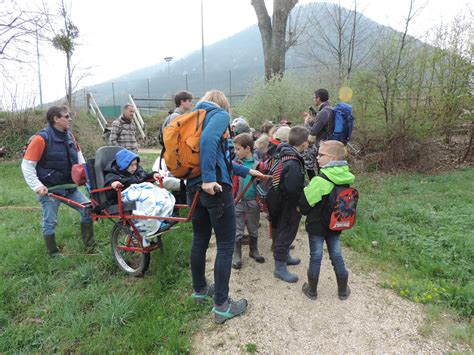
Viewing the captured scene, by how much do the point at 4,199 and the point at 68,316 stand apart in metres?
5.46

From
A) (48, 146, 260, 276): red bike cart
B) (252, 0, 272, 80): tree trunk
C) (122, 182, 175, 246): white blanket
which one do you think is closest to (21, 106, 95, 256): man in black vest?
(48, 146, 260, 276): red bike cart

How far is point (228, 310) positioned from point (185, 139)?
1535 millimetres

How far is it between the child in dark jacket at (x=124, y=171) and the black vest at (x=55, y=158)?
686 millimetres

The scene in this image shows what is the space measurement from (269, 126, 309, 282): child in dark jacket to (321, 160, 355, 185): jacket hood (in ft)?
1.15

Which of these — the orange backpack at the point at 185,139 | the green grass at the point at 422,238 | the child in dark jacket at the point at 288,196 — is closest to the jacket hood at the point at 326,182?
the child in dark jacket at the point at 288,196

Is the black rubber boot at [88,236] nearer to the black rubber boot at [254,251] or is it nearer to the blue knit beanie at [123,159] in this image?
the blue knit beanie at [123,159]

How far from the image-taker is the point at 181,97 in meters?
4.72

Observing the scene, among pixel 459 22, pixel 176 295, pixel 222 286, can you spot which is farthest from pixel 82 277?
pixel 459 22

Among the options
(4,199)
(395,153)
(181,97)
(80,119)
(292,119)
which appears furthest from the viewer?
(80,119)

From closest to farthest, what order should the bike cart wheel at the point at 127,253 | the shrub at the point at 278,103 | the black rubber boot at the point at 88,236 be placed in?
the bike cart wheel at the point at 127,253 < the black rubber boot at the point at 88,236 < the shrub at the point at 278,103

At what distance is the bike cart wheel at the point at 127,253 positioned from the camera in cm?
353

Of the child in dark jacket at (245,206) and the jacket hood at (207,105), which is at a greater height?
the jacket hood at (207,105)

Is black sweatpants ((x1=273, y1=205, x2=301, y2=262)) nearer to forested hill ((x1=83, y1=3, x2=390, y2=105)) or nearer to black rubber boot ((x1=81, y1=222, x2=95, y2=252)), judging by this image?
black rubber boot ((x1=81, y1=222, x2=95, y2=252))

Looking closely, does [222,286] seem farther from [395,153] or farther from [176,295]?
[395,153]
